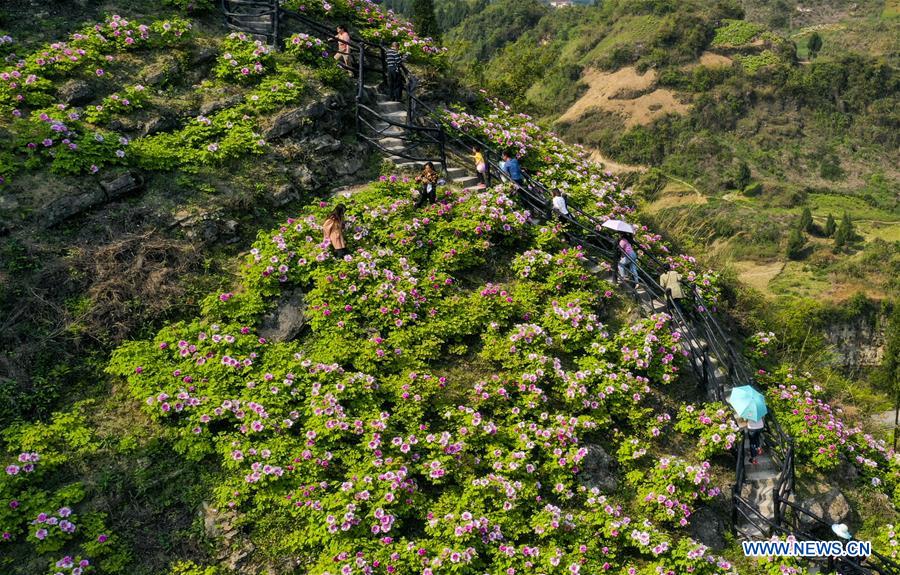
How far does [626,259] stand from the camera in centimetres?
1279

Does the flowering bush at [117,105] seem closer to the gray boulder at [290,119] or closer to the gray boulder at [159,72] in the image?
the gray boulder at [159,72]

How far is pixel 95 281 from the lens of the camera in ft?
30.6

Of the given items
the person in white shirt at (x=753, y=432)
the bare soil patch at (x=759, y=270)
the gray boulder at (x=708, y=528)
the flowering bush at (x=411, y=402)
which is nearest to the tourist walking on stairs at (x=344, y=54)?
the flowering bush at (x=411, y=402)

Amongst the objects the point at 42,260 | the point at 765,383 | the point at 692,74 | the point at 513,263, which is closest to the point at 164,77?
the point at 42,260

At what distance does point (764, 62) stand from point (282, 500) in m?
112

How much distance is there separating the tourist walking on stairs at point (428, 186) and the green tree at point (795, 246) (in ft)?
214

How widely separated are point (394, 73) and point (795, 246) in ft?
210

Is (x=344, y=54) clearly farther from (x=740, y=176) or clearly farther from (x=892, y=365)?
(x=740, y=176)

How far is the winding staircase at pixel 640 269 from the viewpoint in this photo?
31.6 ft

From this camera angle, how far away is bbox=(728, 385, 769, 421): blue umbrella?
9.88 meters

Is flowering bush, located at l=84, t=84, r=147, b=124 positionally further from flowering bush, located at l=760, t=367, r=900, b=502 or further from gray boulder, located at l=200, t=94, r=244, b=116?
flowering bush, located at l=760, t=367, r=900, b=502

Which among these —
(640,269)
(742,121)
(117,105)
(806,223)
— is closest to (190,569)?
(117,105)

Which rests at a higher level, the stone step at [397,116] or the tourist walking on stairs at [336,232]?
the stone step at [397,116]

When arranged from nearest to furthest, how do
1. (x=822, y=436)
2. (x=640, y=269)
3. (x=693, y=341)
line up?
(x=822, y=436) < (x=693, y=341) < (x=640, y=269)
